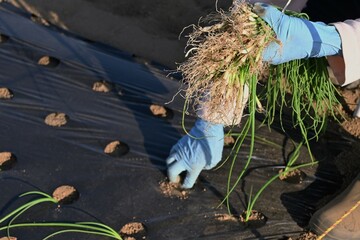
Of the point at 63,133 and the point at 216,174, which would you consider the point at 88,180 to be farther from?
the point at 216,174

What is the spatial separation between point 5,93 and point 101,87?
316 millimetres

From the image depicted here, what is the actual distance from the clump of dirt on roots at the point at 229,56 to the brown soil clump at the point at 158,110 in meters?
0.54

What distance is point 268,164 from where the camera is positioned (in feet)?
5.30

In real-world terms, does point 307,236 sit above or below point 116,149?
below

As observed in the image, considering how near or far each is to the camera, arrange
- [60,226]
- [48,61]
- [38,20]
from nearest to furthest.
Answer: [60,226] < [48,61] < [38,20]

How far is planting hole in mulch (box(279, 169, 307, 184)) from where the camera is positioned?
1581 mm

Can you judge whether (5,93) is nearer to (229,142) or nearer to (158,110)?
(158,110)

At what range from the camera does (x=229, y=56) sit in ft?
3.79

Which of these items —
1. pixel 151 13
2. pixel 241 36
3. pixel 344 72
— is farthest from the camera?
pixel 151 13

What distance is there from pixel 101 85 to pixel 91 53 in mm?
207

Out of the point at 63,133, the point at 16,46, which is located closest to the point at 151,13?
the point at 16,46

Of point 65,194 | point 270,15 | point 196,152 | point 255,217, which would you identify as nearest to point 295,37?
point 270,15

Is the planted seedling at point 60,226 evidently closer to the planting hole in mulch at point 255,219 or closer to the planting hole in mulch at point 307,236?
the planting hole in mulch at point 255,219

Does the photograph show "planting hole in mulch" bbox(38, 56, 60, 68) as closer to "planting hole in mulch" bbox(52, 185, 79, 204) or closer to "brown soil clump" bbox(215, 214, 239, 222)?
"planting hole in mulch" bbox(52, 185, 79, 204)
